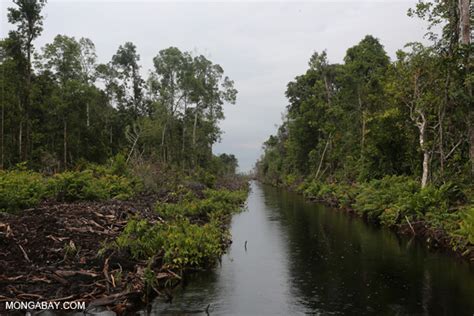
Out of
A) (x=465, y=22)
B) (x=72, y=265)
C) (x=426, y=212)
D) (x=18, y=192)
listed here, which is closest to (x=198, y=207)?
(x=18, y=192)

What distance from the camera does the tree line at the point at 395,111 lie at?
741 inches

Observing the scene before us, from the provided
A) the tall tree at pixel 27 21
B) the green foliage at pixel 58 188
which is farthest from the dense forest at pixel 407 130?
the tall tree at pixel 27 21

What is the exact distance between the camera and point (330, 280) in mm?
11922

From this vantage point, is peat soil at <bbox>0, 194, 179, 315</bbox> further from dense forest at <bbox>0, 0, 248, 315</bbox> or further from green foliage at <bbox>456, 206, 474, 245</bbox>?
green foliage at <bbox>456, 206, 474, 245</bbox>

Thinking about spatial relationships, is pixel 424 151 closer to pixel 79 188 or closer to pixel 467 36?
pixel 467 36

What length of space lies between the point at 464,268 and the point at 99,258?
1125 centimetres

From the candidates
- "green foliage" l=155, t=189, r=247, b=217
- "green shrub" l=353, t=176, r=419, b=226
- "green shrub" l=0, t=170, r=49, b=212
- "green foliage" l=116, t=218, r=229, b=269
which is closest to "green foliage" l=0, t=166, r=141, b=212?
"green shrub" l=0, t=170, r=49, b=212

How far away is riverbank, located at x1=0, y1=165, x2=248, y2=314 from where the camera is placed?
9.34 m

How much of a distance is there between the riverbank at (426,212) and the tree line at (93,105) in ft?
62.3

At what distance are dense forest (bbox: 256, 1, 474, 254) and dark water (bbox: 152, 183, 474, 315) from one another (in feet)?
7.08

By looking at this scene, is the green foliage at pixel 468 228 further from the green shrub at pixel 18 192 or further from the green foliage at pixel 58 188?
the green shrub at pixel 18 192

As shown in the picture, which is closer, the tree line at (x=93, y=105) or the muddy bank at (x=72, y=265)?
the muddy bank at (x=72, y=265)

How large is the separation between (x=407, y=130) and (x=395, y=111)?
4.88 feet

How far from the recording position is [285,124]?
2749 inches
